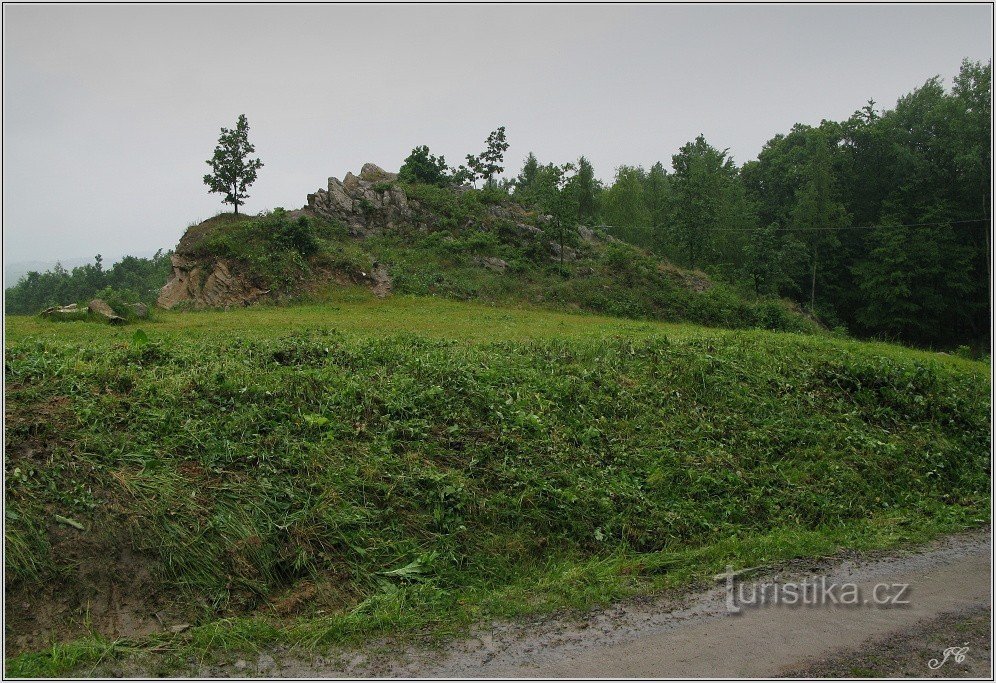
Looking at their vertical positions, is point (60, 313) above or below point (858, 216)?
below

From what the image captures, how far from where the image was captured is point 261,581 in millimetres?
5828

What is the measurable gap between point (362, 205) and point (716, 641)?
27260mm

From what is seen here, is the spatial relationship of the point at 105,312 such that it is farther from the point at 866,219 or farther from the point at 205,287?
the point at 866,219

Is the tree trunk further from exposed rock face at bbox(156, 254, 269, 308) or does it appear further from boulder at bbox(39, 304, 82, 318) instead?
boulder at bbox(39, 304, 82, 318)

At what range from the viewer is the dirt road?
4.71 m

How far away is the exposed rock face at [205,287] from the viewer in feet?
70.1

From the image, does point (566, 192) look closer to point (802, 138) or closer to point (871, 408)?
point (871, 408)

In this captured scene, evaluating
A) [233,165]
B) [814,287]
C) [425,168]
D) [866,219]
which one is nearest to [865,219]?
[866,219]

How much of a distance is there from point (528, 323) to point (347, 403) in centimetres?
1064

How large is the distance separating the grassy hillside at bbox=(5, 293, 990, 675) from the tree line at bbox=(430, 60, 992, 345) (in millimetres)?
21468

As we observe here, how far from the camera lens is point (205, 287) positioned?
21875 mm

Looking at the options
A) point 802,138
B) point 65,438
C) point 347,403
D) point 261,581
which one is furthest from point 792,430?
point 802,138
